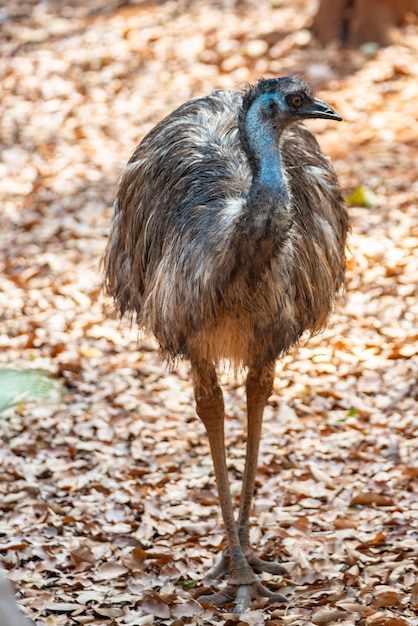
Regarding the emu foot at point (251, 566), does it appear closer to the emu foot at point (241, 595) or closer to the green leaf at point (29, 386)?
the emu foot at point (241, 595)

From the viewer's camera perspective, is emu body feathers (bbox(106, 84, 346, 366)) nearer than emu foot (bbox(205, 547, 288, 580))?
Yes

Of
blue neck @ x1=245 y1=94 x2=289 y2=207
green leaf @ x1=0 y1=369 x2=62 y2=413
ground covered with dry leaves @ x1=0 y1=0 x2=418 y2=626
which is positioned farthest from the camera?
ground covered with dry leaves @ x1=0 y1=0 x2=418 y2=626

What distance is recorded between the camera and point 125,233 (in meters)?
4.61

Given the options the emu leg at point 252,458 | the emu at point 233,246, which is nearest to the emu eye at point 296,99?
the emu at point 233,246

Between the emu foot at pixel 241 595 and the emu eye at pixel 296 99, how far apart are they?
190 cm

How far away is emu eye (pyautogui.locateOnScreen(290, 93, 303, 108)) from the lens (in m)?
3.54

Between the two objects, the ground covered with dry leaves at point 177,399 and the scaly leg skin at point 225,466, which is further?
the ground covered with dry leaves at point 177,399

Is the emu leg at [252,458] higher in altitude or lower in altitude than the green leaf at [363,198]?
A: lower

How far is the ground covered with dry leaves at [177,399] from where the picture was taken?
4.35m

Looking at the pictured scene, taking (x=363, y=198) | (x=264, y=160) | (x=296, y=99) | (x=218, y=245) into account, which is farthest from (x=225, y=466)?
(x=363, y=198)

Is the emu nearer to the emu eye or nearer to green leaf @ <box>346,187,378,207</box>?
the emu eye

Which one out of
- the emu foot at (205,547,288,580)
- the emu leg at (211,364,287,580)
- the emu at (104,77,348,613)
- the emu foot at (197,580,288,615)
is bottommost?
the emu foot at (197,580,288,615)

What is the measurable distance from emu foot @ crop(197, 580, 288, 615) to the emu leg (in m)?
0.05

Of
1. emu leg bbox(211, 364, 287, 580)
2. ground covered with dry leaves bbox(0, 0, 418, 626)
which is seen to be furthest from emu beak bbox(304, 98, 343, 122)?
ground covered with dry leaves bbox(0, 0, 418, 626)
